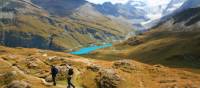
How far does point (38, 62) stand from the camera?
2549 inches

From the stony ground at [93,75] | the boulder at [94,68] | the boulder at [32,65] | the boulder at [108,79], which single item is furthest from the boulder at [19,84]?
the boulder at [94,68]

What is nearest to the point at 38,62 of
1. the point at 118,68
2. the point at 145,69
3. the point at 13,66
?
the point at 13,66

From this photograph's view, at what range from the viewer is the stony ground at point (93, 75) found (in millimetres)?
54359

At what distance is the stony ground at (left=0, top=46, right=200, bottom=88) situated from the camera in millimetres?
54359

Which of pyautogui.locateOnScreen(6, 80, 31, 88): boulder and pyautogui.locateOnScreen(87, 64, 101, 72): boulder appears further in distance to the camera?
pyautogui.locateOnScreen(87, 64, 101, 72): boulder

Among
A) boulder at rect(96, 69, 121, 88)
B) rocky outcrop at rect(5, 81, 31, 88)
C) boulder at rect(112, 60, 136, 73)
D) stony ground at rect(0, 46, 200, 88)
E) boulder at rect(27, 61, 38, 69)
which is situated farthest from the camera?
boulder at rect(112, 60, 136, 73)

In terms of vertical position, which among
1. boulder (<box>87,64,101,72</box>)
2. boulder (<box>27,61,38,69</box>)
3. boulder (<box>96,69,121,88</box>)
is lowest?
boulder (<box>96,69,121,88</box>)

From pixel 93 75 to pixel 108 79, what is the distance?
3465 millimetres

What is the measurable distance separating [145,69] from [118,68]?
4860mm

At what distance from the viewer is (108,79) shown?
Result: 57.9m

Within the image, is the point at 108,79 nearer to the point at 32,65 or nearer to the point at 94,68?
the point at 94,68

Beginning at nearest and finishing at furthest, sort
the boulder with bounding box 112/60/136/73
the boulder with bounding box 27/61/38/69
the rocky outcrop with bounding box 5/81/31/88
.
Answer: the rocky outcrop with bounding box 5/81/31/88 < the boulder with bounding box 27/61/38/69 < the boulder with bounding box 112/60/136/73

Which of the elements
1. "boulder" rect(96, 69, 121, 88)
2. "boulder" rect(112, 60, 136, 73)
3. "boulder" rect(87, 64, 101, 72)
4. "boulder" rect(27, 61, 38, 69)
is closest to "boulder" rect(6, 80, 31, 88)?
"boulder" rect(27, 61, 38, 69)

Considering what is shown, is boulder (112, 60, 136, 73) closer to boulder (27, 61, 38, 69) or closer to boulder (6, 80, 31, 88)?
boulder (27, 61, 38, 69)
